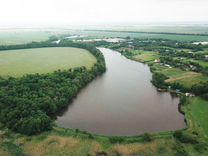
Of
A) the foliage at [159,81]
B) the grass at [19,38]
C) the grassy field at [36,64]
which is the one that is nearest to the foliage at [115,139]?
the foliage at [159,81]

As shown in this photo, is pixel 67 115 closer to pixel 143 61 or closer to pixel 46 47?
pixel 143 61

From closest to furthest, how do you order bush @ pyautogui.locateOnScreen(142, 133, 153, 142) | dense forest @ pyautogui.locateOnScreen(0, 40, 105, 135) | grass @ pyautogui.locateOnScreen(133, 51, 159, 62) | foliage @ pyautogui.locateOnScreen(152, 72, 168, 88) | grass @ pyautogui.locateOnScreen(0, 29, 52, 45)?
1. bush @ pyautogui.locateOnScreen(142, 133, 153, 142)
2. dense forest @ pyautogui.locateOnScreen(0, 40, 105, 135)
3. foliage @ pyautogui.locateOnScreen(152, 72, 168, 88)
4. grass @ pyautogui.locateOnScreen(133, 51, 159, 62)
5. grass @ pyautogui.locateOnScreen(0, 29, 52, 45)

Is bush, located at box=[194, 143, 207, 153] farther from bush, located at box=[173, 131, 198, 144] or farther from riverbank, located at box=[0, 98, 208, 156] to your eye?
bush, located at box=[173, 131, 198, 144]

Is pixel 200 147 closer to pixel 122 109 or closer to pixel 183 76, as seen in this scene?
pixel 122 109

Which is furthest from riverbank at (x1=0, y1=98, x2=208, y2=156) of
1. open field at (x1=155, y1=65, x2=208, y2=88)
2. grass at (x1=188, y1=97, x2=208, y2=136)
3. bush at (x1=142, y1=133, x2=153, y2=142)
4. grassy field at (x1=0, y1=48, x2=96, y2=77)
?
grassy field at (x1=0, y1=48, x2=96, y2=77)

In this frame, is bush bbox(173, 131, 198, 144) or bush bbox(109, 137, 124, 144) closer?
bush bbox(173, 131, 198, 144)

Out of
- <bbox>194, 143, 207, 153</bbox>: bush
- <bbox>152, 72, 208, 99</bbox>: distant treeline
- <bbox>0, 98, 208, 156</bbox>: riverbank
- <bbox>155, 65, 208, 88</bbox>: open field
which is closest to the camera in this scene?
<bbox>194, 143, 207, 153</bbox>: bush

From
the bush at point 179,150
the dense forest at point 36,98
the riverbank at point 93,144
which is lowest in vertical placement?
the riverbank at point 93,144

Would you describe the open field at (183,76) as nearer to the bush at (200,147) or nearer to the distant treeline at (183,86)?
the distant treeline at (183,86)
